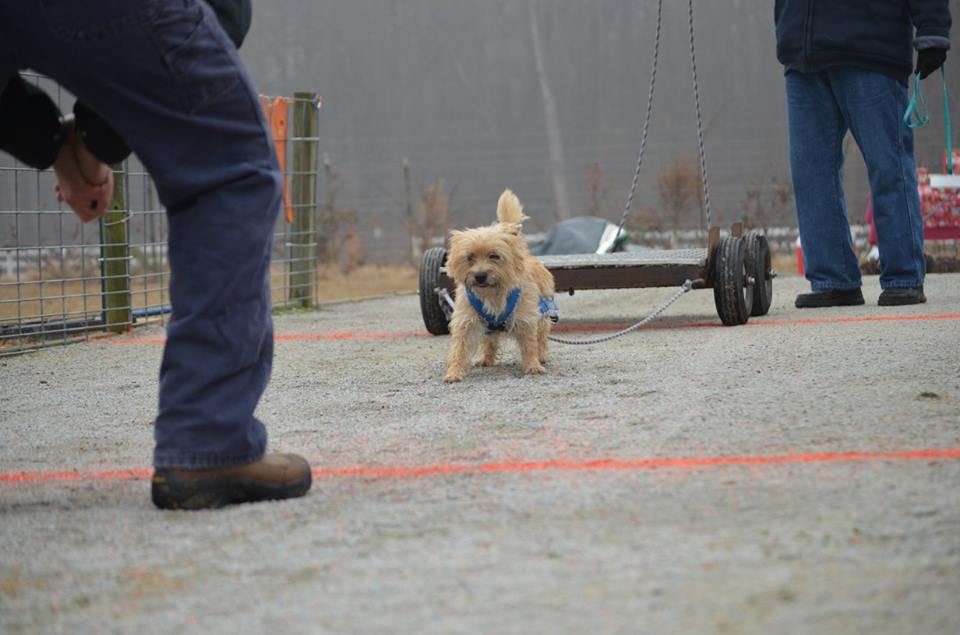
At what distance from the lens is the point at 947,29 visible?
261 inches

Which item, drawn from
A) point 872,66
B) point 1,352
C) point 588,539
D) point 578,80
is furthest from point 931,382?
point 578,80

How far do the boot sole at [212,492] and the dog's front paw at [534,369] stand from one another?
2.18m

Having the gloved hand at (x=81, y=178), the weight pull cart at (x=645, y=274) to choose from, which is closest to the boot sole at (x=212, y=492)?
the gloved hand at (x=81, y=178)

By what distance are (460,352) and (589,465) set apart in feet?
6.60

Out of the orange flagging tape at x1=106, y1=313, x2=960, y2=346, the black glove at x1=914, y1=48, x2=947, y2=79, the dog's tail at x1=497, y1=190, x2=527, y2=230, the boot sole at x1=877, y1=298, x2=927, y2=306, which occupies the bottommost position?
the orange flagging tape at x1=106, y1=313, x2=960, y2=346

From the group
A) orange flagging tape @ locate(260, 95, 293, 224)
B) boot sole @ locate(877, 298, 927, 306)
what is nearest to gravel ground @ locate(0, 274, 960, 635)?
boot sole @ locate(877, 298, 927, 306)

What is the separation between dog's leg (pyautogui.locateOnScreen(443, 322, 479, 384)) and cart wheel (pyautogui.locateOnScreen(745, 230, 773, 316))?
202cm

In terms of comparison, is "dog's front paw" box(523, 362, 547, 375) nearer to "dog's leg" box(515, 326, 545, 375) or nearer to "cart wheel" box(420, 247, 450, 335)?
"dog's leg" box(515, 326, 545, 375)

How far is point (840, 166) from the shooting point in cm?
692

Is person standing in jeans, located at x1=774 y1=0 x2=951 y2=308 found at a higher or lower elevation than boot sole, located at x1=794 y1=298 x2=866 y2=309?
higher

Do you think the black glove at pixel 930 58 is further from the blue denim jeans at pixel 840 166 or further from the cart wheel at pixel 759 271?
the cart wheel at pixel 759 271

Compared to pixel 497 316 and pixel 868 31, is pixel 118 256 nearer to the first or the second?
pixel 497 316

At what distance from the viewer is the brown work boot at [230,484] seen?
2.42m

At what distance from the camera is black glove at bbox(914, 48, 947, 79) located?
21.7ft
